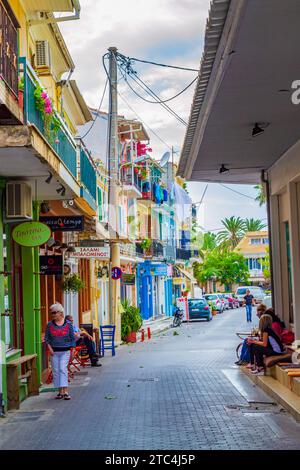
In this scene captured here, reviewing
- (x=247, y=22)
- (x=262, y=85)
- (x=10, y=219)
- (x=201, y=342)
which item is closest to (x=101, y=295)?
(x=201, y=342)

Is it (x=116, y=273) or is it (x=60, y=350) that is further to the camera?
(x=116, y=273)

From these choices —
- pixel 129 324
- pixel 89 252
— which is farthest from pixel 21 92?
pixel 129 324

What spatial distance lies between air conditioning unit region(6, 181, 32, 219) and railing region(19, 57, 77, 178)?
33.6 inches

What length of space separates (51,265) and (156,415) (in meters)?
5.90

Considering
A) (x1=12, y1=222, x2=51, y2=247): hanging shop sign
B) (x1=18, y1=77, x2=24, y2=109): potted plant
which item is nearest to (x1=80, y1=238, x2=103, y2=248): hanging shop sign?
(x1=12, y1=222, x2=51, y2=247): hanging shop sign

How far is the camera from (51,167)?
12.0 meters

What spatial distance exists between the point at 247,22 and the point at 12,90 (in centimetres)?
346

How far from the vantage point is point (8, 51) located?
970cm

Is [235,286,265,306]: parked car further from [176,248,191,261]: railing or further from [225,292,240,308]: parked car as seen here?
[176,248,191,261]: railing

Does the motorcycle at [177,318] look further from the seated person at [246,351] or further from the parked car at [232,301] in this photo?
the parked car at [232,301]

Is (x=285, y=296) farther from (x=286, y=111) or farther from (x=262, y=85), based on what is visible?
(x=262, y=85)

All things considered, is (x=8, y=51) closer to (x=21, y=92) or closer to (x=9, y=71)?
(x=9, y=71)

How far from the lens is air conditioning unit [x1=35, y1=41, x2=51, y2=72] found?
17109 mm

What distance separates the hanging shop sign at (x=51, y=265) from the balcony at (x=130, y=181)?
1026 inches
